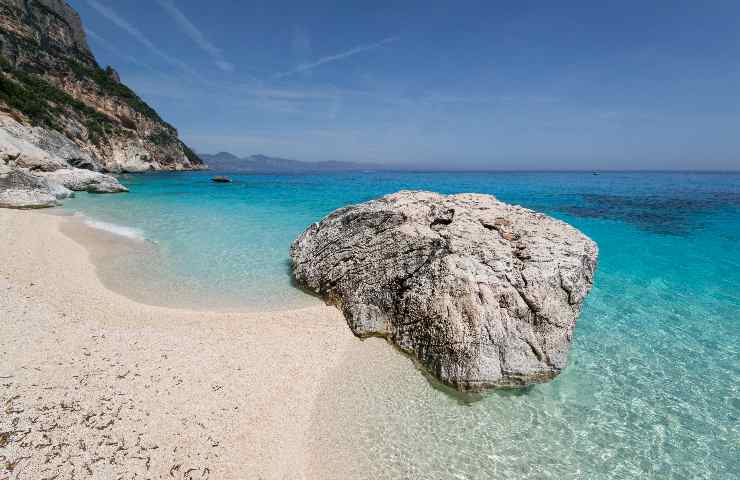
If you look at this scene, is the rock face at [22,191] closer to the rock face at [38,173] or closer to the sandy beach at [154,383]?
the rock face at [38,173]

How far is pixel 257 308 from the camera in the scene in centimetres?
980

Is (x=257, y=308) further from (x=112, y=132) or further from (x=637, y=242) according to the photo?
(x=112, y=132)

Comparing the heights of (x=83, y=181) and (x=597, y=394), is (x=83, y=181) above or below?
above

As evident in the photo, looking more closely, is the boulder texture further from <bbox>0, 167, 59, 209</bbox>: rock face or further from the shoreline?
the shoreline

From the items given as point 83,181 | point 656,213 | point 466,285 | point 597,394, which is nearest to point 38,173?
point 83,181

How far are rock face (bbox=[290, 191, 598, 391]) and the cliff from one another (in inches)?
2390

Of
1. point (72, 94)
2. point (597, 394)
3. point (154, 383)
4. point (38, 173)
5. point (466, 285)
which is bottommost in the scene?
point (597, 394)

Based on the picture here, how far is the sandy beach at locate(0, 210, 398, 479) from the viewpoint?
4.60 metres

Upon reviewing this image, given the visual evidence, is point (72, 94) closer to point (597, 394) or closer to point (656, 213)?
point (597, 394)

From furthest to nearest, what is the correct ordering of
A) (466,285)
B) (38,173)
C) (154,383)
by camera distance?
(38,173)
(466,285)
(154,383)

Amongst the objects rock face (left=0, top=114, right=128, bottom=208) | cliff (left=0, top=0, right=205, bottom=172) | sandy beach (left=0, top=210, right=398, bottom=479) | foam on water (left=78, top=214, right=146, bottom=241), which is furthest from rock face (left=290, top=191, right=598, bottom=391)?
cliff (left=0, top=0, right=205, bottom=172)

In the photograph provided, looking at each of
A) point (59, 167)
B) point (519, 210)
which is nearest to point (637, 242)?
point (519, 210)

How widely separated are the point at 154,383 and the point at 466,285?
6484mm

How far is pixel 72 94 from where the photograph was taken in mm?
81625
